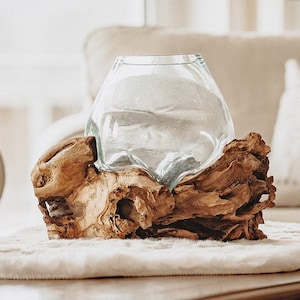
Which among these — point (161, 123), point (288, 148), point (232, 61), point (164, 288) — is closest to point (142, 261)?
point (164, 288)

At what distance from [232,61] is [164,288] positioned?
1339mm

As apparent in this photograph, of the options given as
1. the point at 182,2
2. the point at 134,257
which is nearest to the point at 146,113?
the point at 134,257

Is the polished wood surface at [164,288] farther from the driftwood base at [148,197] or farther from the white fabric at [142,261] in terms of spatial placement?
the driftwood base at [148,197]

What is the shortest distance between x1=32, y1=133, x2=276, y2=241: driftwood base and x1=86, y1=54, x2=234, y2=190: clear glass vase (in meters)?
0.03

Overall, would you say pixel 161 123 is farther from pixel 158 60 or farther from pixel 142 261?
pixel 142 261

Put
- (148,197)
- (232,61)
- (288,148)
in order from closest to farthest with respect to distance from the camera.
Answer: (148,197), (288,148), (232,61)

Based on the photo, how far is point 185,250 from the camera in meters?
1.15

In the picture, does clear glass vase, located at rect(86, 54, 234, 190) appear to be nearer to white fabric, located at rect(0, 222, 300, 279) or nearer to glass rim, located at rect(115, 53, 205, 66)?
glass rim, located at rect(115, 53, 205, 66)

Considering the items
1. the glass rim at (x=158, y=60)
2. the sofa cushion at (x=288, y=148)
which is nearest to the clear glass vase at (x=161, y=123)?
the glass rim at (x=158, y=60)

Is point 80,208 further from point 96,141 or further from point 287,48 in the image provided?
point 287,48

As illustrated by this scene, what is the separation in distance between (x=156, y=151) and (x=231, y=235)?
0.53 ft

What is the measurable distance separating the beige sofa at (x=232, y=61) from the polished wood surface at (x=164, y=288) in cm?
119

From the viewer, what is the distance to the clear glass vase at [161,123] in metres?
1.29

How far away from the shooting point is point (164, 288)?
1.01 meters
